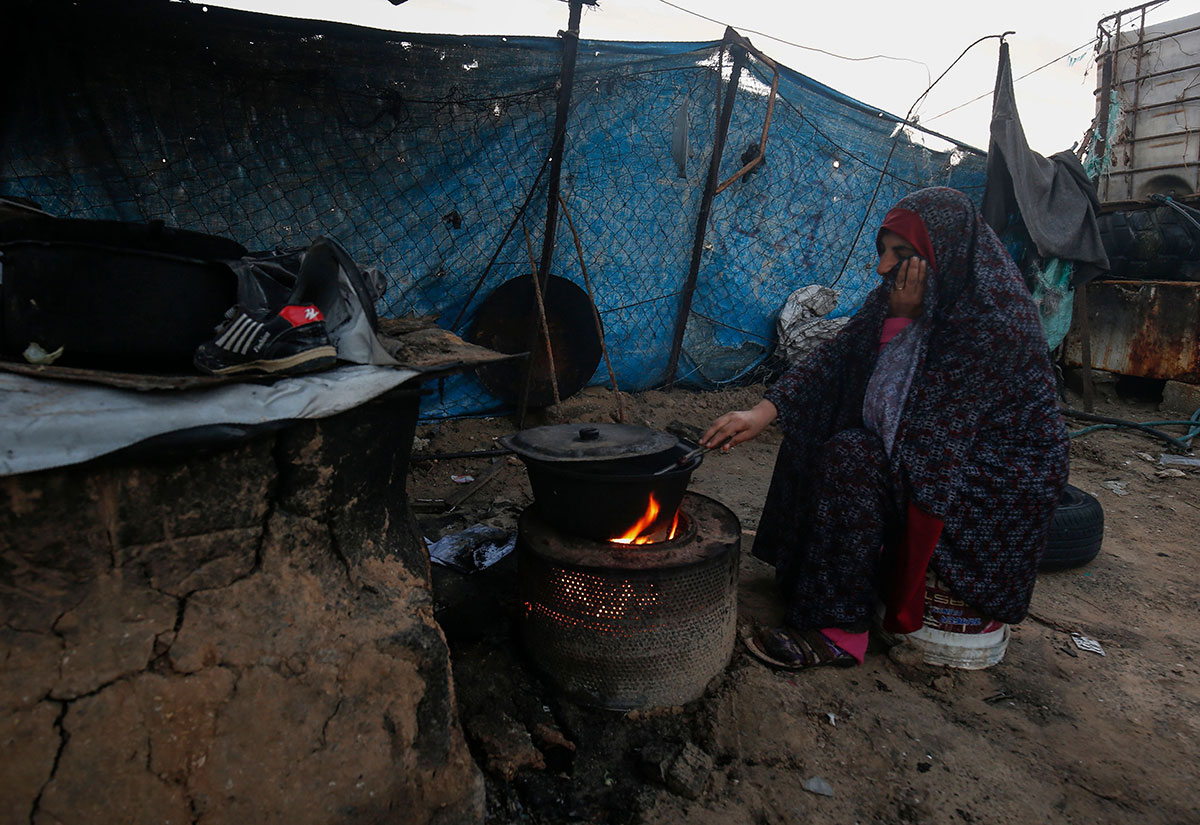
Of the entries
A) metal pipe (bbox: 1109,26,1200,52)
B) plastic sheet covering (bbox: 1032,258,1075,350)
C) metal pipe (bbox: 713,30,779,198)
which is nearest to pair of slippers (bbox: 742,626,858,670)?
metal pipe (bbox: 713,30,779,198)

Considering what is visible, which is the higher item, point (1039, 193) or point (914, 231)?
point (1039, 193)

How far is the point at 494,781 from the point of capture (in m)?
1.98

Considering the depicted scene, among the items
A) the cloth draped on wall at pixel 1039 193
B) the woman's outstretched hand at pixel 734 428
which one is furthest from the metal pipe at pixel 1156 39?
the woman's outstretched hand at pixel 734 428

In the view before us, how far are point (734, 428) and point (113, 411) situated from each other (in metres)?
2.01

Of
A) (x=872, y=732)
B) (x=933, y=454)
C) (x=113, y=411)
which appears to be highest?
(x=113, y=411)

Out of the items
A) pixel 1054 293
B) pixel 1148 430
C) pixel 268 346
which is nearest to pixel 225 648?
pixel 268 346

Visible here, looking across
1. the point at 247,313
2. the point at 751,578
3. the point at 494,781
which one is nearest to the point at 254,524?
the point at 247,313

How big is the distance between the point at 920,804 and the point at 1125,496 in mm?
4361

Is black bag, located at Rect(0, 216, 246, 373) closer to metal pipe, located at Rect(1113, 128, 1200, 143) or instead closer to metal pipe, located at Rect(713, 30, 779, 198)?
metal pipe, located at Rect(713, 30, 779, 198)

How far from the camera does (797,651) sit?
8.54ft

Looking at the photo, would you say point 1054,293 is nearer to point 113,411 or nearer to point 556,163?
point 556,163

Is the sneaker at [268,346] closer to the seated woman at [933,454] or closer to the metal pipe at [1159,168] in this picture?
the seated woman at [933,454]

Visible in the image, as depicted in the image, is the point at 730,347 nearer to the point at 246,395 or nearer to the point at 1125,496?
the point at 1125,496

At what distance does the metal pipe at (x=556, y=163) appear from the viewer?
14.4 feet
